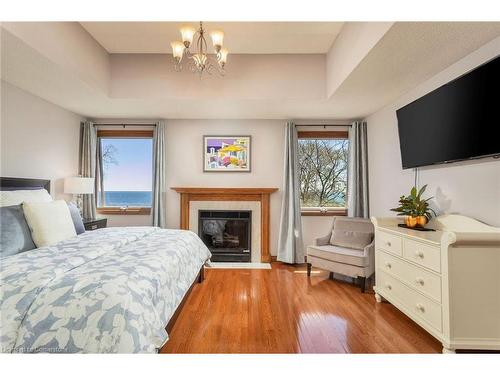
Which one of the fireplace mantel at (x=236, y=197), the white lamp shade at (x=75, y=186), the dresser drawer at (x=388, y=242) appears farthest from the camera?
the fireplace mantel at (x=236, y=197)

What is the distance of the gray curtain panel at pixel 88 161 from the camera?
13.3 ft

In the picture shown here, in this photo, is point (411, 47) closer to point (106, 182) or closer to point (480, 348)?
point (480, 348)

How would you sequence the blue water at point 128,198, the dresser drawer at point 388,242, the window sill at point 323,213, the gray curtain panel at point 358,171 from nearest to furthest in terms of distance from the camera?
the dresser drawer at point 388,242 < the gray curtain panel at point 358,171 < the window sill at point 323,213 < the blue water at point 128,198

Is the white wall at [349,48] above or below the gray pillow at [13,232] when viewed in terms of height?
above

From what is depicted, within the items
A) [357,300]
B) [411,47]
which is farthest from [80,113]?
[357,300]

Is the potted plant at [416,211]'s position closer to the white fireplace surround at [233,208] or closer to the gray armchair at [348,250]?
the gray armchair at [348,250]

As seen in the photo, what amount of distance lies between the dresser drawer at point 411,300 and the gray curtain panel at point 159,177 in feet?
10.5

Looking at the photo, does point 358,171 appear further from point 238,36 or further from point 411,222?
point 238,36

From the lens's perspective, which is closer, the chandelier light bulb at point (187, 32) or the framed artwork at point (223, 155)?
the chandelier light bulb at point (187, 32)

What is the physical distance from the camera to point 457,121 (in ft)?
6.71

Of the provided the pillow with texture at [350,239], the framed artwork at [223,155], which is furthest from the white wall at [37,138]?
the pillow with texture at [350,239]

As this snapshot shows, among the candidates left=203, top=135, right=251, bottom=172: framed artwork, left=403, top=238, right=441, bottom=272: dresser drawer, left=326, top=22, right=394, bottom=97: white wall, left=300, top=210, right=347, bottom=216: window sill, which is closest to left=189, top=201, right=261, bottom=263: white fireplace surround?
left=203, top=135, right=251, bottom=172: framed artwork

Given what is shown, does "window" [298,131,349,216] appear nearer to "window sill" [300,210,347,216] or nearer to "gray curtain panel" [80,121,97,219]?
"window sill" [300,210,347,216]

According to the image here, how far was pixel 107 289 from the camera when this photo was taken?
4.13 feet
